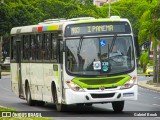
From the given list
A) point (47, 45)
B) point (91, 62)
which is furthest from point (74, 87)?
point (47, 45)

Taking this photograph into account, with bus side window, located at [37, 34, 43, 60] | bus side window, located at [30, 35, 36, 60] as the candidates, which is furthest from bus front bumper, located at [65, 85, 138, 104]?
bus side window, located at [30, 35, 36, 60]

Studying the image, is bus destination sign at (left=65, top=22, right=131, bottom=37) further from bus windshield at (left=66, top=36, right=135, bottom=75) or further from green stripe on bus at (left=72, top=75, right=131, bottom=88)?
green stripe on bus at (left=72, top=75, right=131, bottom=88)

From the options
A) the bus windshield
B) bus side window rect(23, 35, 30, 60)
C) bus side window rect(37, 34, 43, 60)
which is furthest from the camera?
bus side window rect(23, 35, 30, 60)

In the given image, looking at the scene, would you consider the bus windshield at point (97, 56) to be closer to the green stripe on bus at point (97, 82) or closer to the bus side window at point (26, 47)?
the green stripe on bus at point (97, 82)

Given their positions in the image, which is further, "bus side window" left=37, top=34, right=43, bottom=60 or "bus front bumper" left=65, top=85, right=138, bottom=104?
"bus side window" left=37, top=34, right=43, bottom=60

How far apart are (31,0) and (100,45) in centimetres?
6942

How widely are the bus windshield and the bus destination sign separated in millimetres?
237

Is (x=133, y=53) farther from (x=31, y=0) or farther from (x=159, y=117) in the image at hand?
(x=31, y=0)

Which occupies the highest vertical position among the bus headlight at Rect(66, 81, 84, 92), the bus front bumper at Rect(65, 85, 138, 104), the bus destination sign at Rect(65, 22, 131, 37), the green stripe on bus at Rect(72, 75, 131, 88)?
the bus destination sign at Rect(65, 22, 131, 37)

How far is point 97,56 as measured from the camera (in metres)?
21.4

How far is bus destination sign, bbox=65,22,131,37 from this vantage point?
21734 millimetres

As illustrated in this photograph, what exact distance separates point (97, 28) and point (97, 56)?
3.34 feet

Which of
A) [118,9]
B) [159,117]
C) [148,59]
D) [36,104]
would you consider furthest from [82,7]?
[159,117]

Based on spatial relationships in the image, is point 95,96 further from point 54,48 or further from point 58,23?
point 58,23
